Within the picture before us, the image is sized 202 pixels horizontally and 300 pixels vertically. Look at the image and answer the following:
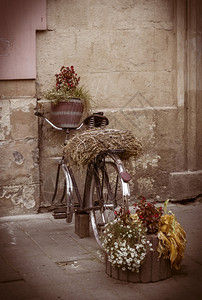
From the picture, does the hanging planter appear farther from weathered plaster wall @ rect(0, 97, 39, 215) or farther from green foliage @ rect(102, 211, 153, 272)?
green foliage @ rect(102, 211, 153, 272)

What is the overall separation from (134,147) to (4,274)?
170 cm

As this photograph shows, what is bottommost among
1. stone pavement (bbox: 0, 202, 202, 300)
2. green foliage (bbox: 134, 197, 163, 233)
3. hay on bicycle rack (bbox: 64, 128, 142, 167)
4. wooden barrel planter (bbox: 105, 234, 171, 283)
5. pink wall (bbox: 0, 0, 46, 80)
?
stone pavement (bbox: 0, 202, 202, 300)

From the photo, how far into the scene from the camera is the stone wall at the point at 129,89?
6.59 m

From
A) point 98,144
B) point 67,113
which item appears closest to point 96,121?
point 67,113

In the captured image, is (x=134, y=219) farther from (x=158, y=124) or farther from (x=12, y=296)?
(x=158, y=124)

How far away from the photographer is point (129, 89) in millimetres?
7066

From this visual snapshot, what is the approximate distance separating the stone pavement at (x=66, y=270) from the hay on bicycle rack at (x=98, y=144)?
0.93 metres

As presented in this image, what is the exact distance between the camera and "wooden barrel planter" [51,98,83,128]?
6.32 m

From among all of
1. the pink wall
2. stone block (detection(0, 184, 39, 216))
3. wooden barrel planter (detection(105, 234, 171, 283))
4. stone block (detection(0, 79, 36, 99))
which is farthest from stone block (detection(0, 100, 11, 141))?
wooden barrel planter (detection(105, 234, 171, 283))

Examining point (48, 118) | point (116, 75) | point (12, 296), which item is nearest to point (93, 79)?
point (116, 75)

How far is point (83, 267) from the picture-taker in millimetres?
4605

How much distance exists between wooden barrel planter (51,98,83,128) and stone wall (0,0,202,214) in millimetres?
374

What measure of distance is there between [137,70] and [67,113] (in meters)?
1.36

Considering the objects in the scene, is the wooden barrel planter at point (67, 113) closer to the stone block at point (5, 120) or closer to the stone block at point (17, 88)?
the stone block at point (17, 88)
